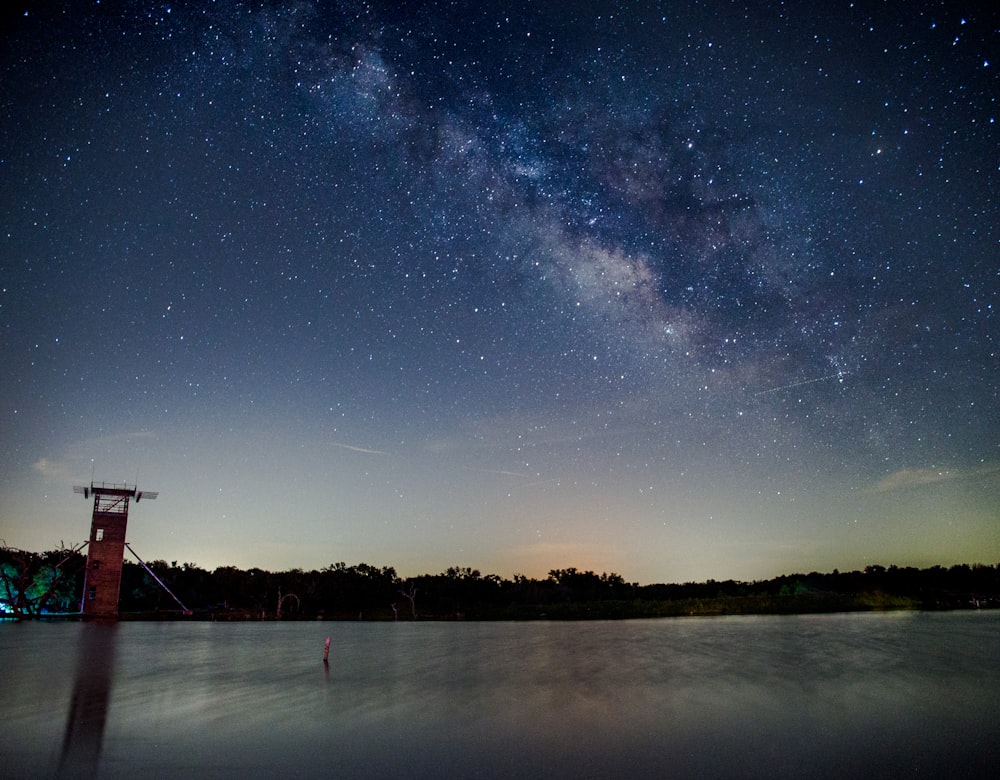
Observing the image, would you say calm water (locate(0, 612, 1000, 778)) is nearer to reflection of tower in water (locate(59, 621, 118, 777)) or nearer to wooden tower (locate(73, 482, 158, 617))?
reflection of tower in water (locate(59, 621, 118, 777))

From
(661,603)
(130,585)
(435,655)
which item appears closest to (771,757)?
(435,655)

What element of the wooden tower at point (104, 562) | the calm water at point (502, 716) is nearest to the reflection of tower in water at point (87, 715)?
the calm water at point (502, 716)

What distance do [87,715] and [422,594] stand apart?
317 feet

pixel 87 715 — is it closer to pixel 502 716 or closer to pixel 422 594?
pixel 502 716

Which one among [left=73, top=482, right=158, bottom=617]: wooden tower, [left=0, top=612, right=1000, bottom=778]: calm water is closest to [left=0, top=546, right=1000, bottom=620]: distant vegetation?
[left=73, top=482, right=158, bottom=617]: wooden tower

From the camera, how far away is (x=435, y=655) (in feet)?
102

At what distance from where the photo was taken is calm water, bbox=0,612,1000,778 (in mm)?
9734

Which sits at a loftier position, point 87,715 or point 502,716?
point 87,715

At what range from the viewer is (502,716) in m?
14.2

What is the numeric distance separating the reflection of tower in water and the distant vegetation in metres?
54.2

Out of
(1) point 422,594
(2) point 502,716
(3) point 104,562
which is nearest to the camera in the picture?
(2) point 502,716

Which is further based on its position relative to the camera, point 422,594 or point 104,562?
point 422,594

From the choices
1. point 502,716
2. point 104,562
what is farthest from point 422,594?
point 502,716

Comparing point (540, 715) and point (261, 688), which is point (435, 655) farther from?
point (540, 715)
